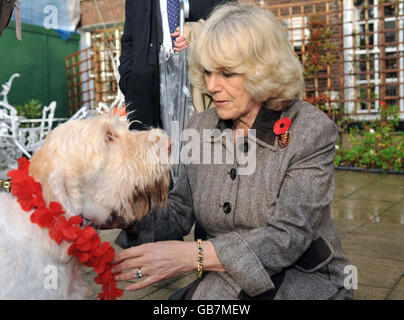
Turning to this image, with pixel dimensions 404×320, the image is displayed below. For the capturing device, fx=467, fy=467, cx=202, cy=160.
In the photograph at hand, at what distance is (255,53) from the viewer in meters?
2.21

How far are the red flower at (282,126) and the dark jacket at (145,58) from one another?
5.20 ft

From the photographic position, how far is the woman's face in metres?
2.30

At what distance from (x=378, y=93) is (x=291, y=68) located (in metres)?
7.48

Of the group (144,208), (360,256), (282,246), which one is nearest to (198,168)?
(144,208)

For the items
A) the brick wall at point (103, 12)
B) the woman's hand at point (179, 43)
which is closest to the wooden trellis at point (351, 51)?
the brick wall at point (103, 12)

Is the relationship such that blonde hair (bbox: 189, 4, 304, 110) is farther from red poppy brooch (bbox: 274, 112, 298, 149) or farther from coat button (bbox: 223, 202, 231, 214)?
coat button (bbox: 223, 202, 231, 214)

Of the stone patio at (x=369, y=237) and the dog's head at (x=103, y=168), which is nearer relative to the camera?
the dog's head at (x=103, y=168)

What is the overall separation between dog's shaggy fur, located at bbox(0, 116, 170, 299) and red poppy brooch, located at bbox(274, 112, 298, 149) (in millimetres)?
538

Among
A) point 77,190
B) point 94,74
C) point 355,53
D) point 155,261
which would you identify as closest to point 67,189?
point 77,190

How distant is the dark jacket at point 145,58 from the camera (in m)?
3.60

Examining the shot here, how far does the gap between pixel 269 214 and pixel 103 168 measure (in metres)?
0.77

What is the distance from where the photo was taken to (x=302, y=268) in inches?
84.4

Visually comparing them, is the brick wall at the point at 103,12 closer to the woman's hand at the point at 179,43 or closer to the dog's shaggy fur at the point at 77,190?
the woman's hand at the point at 179,43

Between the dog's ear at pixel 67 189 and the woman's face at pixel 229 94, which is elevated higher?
the woman's face at pixel 229 94
